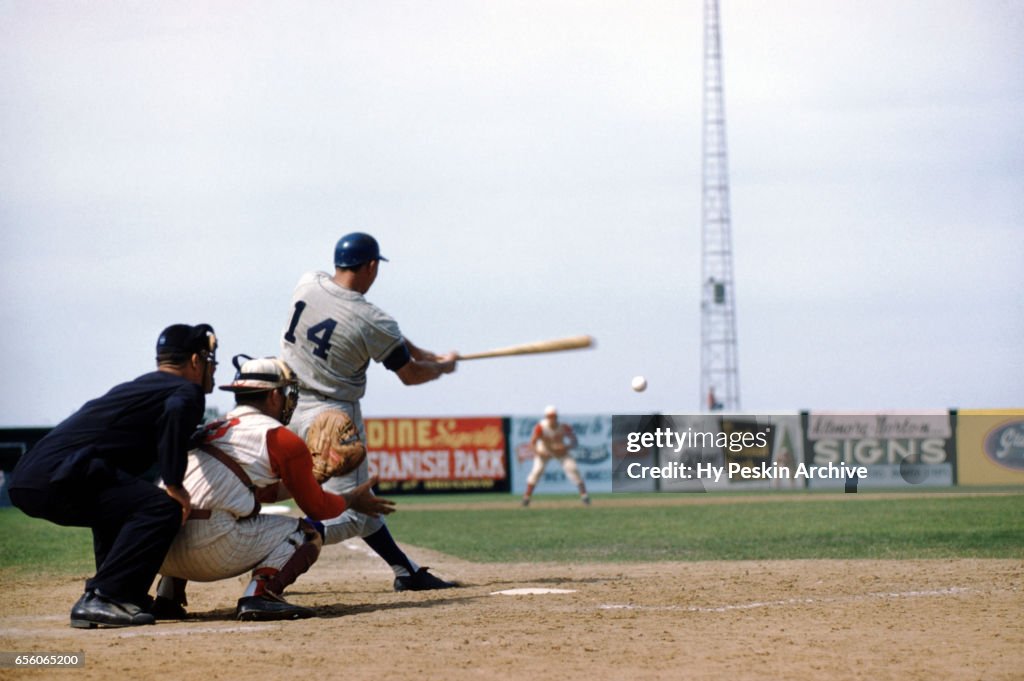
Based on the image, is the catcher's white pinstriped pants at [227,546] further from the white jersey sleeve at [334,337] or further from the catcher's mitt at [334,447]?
the white jersey sleeve at [334,337]

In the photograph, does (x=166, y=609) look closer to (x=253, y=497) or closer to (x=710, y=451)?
(x=253, y=497)

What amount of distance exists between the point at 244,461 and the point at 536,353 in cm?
249

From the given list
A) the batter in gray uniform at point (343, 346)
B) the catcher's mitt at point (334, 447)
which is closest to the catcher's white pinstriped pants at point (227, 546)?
the catcher's mitt at point (334, 447)

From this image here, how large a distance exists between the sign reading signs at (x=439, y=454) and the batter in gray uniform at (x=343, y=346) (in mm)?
23306

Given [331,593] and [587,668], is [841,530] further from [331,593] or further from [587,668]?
[587,668]

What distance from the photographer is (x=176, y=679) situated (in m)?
5.08

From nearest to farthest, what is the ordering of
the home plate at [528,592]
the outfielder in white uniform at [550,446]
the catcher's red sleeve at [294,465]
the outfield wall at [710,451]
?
the catcher's red sleeve at [294,465]
the home plate at [528,592]
the outfielder in white uniform at [550,446]
the outfield wall at [710,451]

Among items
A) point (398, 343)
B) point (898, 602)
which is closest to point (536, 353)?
point (398, 343)

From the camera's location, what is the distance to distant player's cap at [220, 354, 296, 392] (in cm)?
684

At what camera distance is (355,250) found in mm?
7852

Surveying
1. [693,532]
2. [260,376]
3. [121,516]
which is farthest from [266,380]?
[693,532]

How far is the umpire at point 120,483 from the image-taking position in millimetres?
6441

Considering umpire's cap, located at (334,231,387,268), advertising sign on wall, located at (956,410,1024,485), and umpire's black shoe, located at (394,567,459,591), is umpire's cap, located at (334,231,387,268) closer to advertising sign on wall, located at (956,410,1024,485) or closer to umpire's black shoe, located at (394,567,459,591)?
umpire's black shoe, located at (394,567,459,591)

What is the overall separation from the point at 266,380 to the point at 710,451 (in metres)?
25.2
